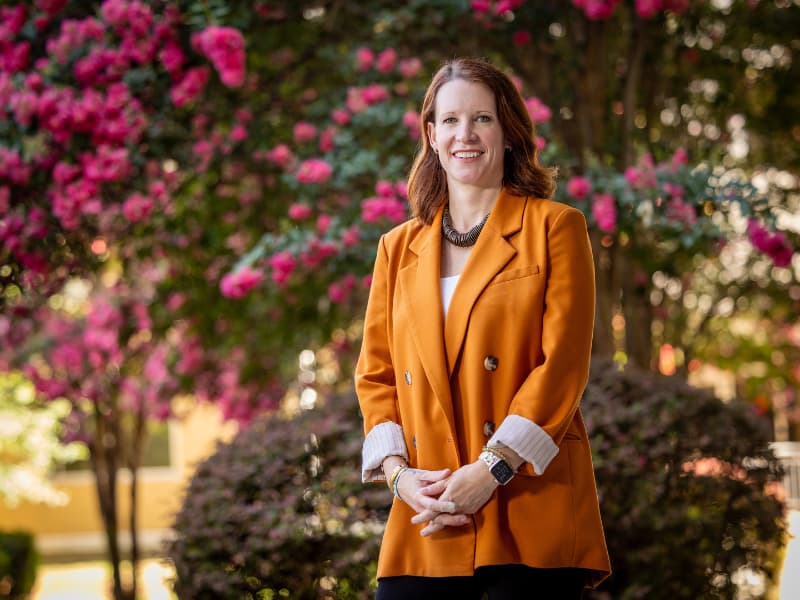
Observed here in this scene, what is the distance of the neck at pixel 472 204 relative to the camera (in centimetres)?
252

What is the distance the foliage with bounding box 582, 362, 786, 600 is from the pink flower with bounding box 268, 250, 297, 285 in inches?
61.0

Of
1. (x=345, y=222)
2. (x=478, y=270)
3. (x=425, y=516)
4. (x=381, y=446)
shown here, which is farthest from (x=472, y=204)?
(x=345, y=222)

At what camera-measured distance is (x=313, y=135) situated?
6.30 metres

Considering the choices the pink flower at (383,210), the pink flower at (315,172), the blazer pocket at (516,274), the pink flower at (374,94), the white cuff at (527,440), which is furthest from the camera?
the pink flower at (374,94)

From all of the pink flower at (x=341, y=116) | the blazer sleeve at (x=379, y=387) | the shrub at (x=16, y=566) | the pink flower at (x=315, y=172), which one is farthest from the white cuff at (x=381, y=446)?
the shrub at (x=16, y=566)

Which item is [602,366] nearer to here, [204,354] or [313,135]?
[313,135]

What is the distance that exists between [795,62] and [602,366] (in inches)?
124

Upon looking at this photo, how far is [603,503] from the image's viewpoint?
466 centimetres

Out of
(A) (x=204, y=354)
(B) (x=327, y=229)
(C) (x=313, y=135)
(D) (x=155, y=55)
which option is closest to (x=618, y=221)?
(B) (x=327, y=229)

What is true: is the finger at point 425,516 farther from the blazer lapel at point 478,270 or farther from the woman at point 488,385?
the blazer lapel at point 478,270

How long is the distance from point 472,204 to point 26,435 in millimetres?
10606

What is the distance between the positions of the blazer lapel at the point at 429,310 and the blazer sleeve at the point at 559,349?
0.53 feet

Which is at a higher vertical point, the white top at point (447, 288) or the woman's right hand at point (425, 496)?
the white top at point (447, 288)

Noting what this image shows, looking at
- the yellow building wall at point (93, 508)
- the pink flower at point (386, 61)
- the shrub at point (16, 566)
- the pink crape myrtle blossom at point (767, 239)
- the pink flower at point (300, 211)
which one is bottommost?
the yellow building wall at point (93, 508)
